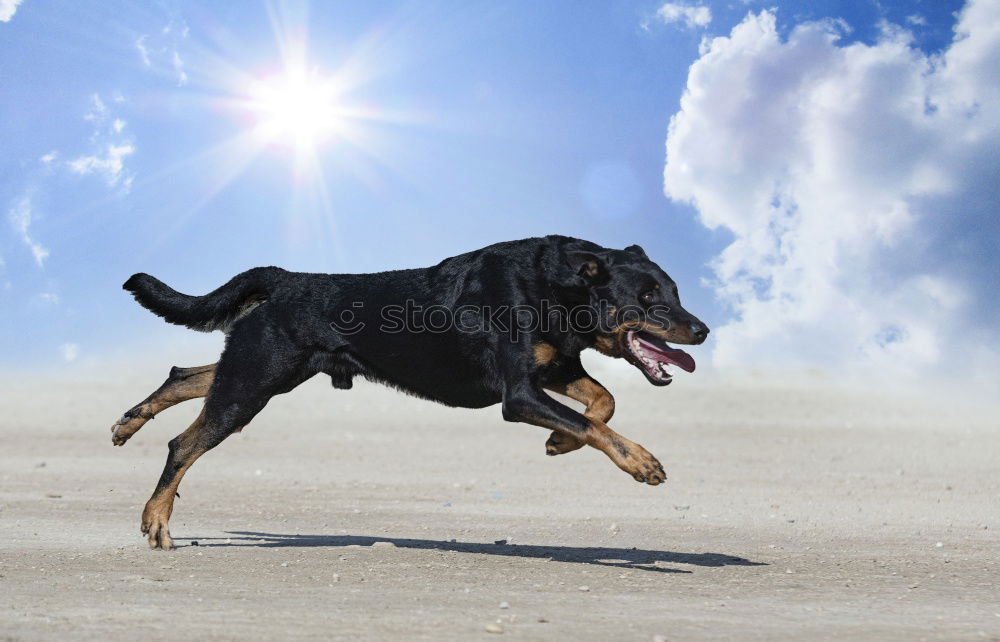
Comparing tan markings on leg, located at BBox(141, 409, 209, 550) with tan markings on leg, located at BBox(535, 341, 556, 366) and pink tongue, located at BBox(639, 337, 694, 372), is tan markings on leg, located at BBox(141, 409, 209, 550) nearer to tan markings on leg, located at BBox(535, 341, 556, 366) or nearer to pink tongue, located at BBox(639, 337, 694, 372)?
tan markings on leg, located at BBox(535, 341, 556, 366)

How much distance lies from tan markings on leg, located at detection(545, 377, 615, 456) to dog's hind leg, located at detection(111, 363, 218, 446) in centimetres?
266

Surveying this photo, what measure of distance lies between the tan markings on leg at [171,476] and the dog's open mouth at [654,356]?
314 cm

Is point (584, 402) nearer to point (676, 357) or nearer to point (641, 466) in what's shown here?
point (676, 357)

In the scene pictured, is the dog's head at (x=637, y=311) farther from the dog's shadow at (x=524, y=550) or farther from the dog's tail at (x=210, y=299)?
the dog's tail at (x=210, y=299)

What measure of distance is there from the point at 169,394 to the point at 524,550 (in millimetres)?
2963

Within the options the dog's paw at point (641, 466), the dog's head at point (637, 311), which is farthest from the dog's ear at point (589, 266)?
the dog's paw at point (641, 466)

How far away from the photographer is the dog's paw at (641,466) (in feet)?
22.4

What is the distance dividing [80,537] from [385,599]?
396cm

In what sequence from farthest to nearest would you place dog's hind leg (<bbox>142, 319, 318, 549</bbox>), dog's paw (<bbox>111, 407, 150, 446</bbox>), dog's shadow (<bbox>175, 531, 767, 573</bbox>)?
dog's paw (<bbox>111, 407, 150, 446</bbox>), dog's shadow (<bbox>175, 531, 767, 573</bbox>), dog's hind leg (<bbox>142, 319, 318, 549</bbox>)

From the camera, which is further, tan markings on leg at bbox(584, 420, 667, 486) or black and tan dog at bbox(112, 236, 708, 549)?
black and tan dog at bbox(112, 236, 708, 549)

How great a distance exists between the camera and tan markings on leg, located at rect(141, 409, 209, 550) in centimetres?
811

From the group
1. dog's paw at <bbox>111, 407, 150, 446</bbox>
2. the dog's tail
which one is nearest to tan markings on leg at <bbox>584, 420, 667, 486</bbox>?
the dog's tail

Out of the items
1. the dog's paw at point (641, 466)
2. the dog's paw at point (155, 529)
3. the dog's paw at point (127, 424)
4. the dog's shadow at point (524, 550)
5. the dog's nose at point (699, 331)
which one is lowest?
the dog's paw at point (155, 529)

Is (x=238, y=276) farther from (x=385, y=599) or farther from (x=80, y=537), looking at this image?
(x=385, y=599)
